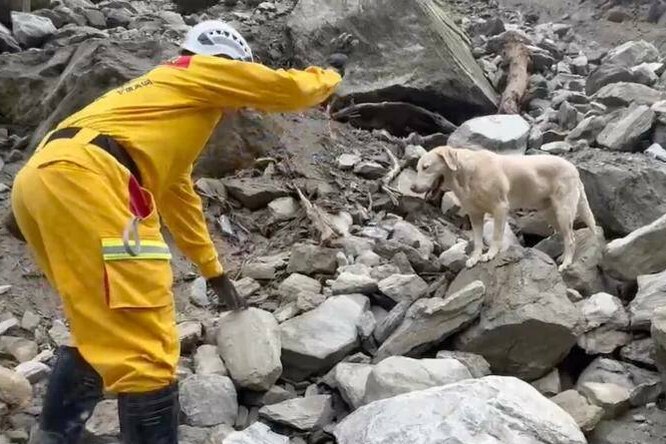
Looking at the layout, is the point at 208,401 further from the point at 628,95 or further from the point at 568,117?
the point at 628,95

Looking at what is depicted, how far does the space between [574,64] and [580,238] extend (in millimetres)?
6152

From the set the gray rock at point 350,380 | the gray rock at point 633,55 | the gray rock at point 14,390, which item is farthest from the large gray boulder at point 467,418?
the gray rock at point 633,55

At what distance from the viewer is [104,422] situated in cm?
404

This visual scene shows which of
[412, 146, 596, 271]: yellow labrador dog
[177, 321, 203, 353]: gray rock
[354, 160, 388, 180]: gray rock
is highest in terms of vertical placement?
[412, 146, 596, 271]: yellow labrador dog

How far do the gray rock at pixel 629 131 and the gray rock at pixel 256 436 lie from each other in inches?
183

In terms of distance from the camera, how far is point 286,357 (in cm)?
462

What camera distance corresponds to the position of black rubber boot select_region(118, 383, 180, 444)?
308 cm

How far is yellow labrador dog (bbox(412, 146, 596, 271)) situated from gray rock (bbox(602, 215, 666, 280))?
1.02 ft

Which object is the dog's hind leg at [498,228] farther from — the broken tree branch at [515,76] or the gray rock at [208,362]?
the broken tree branch at [515,76]

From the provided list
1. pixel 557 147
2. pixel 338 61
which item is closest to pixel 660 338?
pixel 557 147

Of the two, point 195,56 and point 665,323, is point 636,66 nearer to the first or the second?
point 665,323

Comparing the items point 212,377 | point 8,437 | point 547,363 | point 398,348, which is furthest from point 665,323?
point 8,437

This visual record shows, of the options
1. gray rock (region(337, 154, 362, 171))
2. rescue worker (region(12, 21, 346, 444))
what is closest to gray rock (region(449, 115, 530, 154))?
gray rock (region(337, 154, 362, 171))

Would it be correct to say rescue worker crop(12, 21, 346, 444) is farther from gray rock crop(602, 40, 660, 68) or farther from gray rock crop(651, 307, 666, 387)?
gray rock crop(602, 40, 660, 68)
